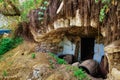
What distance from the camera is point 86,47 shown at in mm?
10383

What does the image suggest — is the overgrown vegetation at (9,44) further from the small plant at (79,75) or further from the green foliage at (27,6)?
the small plant at (79,75)

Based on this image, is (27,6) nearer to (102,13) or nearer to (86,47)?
(86,47)

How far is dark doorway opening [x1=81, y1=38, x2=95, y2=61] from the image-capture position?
400 inches

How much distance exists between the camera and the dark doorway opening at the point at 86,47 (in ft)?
33.3

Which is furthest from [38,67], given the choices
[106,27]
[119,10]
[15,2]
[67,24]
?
[15,2]

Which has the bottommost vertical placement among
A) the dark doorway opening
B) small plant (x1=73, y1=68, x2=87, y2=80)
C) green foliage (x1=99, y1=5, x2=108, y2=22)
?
small plant (x1=73, y1=68, x2=87, y2=80)

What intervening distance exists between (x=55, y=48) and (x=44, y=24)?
1.10 meters

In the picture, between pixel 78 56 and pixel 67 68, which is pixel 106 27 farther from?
pixel 78 56

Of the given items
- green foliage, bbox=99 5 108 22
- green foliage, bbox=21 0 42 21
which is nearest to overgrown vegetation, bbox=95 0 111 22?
green foliage, bbox=99 5 108 22

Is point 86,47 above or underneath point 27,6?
underneath

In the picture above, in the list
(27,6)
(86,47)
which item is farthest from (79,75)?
(27,6)

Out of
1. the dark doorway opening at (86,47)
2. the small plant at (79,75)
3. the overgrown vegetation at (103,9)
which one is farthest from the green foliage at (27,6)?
the overgrown vegetation at (103,9)

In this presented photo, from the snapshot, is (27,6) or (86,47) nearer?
(86,47)

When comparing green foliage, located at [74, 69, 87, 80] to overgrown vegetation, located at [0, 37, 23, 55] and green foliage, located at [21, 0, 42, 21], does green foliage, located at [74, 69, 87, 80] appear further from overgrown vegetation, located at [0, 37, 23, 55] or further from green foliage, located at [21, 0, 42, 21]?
overgrown vegetation, located at [0, 37, 23, 55]
